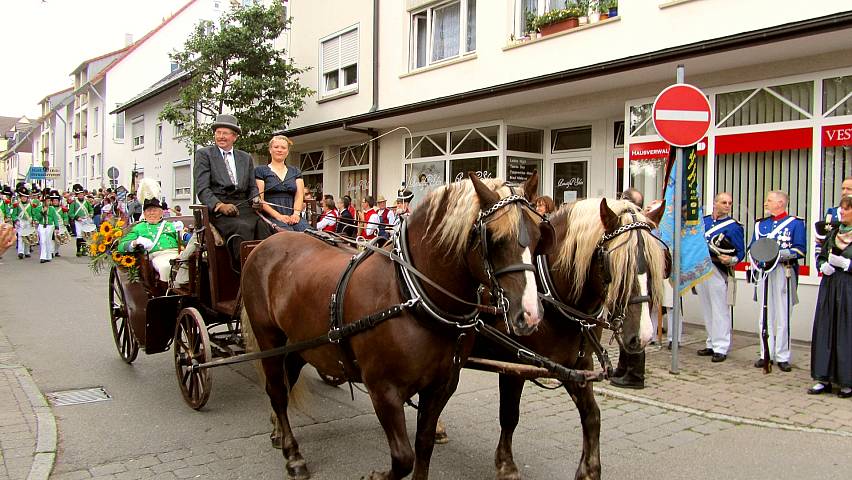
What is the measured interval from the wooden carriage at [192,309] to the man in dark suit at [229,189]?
12 cm

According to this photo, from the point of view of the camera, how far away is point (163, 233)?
698 cm

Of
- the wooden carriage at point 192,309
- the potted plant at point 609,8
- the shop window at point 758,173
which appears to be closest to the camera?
the wooden carriage at point 192,309

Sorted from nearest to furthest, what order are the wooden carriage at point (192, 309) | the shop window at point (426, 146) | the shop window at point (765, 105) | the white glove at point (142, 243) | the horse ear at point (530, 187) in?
the horse ear at point (530, 187) → the wooden carriage at point (192, 309) → the white glove at point (142, 243) → the shop window at point (765, 105) → the shop window at point (426, 146)

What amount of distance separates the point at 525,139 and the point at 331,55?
6793 mm

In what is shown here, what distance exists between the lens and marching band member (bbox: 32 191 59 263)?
63.2 ft

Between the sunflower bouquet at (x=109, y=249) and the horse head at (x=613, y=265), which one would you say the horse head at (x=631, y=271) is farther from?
the sunflower bouquet at (x=109, y=249)

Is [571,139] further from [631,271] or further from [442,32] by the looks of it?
[631,271]

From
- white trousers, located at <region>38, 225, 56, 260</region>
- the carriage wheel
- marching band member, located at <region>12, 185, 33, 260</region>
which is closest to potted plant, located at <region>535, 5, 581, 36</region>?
the carriage wheel

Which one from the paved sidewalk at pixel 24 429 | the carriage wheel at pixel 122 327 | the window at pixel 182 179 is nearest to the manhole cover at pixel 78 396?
the paved sidewalk at pixel 24 429

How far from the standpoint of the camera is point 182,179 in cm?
2675

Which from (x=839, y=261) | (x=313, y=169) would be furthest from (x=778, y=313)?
(x=313, y=169)

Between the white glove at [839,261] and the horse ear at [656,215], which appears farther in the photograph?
the white glove at [839,261]

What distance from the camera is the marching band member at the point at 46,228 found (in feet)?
63.2

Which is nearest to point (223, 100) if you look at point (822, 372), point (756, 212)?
point (756, 212)
